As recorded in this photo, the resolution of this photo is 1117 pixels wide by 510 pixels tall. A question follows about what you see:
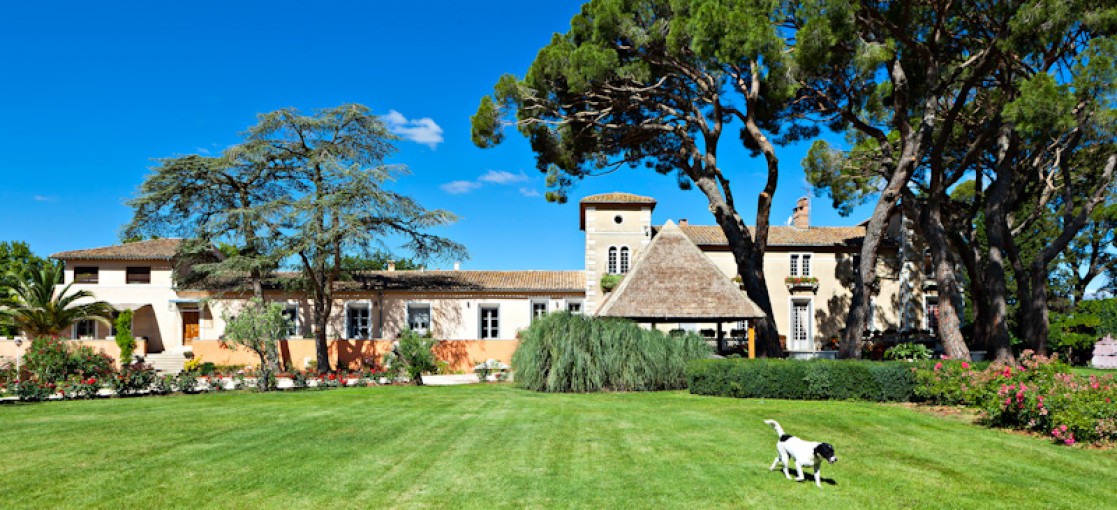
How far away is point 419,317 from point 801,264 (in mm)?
18103

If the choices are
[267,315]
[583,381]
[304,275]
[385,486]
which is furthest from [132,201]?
[385,486]

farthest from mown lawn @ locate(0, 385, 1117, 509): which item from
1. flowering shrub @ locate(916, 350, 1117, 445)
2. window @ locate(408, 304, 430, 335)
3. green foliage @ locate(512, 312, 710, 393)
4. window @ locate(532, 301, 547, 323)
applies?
window @ locate(532, 301, 547, 323)

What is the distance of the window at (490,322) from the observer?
30266 millimetres

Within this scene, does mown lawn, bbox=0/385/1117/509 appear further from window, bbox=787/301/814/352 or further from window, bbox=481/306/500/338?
window, bbox=787/301/814/352

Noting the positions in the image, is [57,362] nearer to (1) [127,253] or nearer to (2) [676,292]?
(1) [127,253]

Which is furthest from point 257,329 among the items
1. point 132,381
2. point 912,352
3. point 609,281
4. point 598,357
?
point 912,352

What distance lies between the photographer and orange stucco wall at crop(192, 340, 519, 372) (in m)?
27.8

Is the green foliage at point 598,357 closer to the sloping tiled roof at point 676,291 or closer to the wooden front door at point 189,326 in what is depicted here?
the sloping tiled roof at point 676,291

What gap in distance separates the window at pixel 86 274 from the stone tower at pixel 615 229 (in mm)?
21823

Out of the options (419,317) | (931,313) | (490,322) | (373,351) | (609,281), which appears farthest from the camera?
(931,313)

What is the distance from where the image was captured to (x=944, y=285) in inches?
776

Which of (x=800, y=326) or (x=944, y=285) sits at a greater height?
(x=944, y=285)

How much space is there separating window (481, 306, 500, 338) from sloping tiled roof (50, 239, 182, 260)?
1336 cm

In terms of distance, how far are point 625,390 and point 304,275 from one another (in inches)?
602
